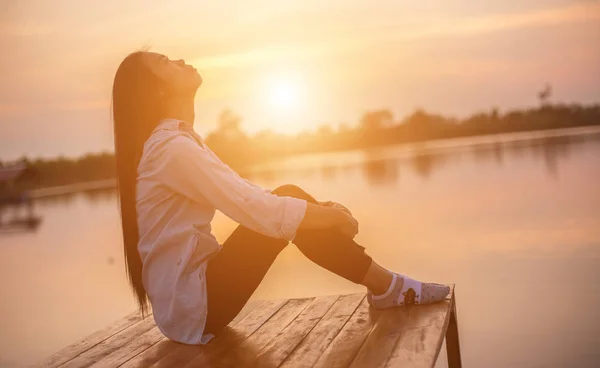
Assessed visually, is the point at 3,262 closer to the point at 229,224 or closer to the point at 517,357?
the point at 229,224

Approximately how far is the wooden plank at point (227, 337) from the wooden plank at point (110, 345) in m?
0.27

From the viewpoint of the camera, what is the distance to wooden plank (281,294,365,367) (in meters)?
2.00

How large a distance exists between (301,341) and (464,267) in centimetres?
297

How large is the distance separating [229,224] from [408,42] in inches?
985

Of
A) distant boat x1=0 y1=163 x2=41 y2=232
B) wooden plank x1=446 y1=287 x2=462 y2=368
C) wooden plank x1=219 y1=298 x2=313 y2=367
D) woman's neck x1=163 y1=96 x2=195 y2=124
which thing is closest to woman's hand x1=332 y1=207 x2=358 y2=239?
wooden plank x1=219 y1=298 x2=313 y2=367

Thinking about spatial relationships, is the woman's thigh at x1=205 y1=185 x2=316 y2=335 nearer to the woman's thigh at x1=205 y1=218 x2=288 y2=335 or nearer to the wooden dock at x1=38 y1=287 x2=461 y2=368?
the woman's thigh at x1=205 y1=218 x2=288 y2=335

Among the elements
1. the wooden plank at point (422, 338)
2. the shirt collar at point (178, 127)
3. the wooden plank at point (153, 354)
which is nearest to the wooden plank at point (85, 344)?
the wooden plank at point (153, 354)

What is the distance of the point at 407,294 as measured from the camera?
7.82ft

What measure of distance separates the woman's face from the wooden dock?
801 mm

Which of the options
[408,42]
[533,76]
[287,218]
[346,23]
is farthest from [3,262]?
[533,76]

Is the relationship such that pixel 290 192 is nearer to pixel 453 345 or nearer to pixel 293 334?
pixel 293 334

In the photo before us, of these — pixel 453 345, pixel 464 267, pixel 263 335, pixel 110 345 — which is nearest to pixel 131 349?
pixel 110 345

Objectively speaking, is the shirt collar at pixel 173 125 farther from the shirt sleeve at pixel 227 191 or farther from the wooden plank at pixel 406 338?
the wooden plank at pixel 406 338

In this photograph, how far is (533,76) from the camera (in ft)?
118
